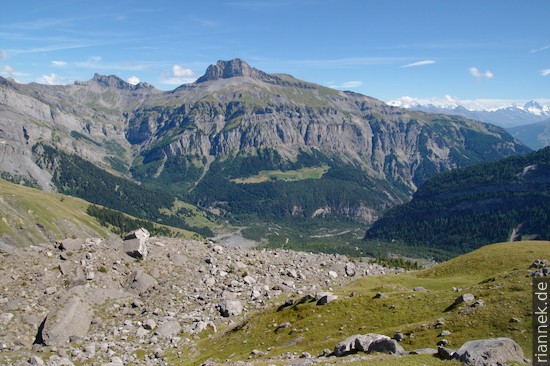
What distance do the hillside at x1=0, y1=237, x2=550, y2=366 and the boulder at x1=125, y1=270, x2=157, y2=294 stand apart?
185 mm

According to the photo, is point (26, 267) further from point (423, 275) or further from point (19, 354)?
point (423, 275)

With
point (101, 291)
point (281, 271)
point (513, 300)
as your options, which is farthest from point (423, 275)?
point (101, 291)

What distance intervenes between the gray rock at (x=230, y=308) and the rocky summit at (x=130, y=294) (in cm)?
18

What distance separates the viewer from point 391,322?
51.3 m

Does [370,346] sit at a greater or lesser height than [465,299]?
lesser

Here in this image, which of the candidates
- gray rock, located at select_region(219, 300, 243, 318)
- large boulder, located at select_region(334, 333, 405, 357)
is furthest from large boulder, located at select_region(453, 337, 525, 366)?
gray rock, located at select_region(219, 300, 243, 318)

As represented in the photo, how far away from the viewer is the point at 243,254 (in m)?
92.7

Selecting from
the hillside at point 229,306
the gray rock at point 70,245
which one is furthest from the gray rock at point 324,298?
the gray rock at point 70,245

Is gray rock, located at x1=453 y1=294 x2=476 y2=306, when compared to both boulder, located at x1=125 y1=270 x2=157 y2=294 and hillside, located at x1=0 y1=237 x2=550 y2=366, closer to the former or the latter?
hillside, located at x1=0 y1=237 x2=550 y2=366

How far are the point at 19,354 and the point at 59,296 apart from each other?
13312mm

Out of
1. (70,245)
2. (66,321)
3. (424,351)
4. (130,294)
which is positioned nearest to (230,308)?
(130,294)

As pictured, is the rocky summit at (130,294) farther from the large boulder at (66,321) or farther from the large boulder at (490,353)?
the large boulder at (490,353)

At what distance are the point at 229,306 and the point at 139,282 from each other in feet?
58.5

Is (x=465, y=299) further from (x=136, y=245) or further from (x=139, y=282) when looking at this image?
(x=136, y=245)
